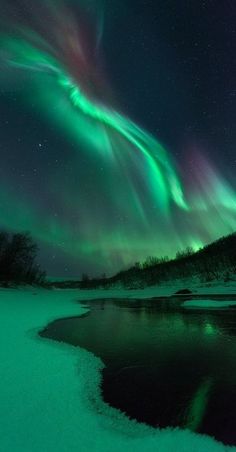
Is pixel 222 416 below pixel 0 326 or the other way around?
below

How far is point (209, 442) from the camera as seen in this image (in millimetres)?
5078

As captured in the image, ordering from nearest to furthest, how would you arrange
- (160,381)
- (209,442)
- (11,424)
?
(209,442)
(11,424)
(160,381)

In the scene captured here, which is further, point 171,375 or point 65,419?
point 171,375

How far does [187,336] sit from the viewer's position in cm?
1515

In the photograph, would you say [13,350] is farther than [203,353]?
No

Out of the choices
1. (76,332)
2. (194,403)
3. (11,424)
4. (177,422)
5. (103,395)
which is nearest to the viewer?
(11,424)

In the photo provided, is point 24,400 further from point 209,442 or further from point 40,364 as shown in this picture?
point 209,442

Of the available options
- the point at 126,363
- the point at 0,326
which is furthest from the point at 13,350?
the point at 0,326

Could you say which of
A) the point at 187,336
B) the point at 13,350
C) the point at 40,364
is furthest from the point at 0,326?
the point at 187,336

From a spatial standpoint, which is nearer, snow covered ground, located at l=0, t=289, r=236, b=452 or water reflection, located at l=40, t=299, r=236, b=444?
snow covered ground, located at l=0, t=289, r=236, b=452

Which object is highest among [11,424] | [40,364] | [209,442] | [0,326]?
[0,326]

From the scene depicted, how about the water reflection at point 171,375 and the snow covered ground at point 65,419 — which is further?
the water reflection at point 171,375

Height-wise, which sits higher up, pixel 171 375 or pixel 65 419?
pixel 171 375

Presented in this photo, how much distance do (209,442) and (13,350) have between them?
7123mm
